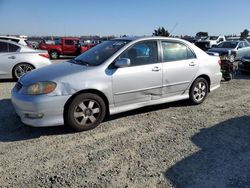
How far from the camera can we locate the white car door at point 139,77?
17.0ft

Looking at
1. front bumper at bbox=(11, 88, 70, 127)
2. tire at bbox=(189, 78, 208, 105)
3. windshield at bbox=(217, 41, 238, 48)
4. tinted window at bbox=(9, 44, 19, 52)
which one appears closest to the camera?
front bumper at bbox=(11, 88, 70, 127)

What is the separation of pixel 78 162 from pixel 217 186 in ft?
5.87

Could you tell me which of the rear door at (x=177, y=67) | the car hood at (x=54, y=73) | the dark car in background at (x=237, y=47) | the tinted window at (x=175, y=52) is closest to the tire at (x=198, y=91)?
the rear door at (x=177, y=67)

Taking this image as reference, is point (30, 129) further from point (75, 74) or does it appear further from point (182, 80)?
A: point (182, 80)

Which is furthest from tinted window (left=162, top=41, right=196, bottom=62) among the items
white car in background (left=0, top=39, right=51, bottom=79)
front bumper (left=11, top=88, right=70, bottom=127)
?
white car in background (left=0, top=39, right=51, bottom=79)

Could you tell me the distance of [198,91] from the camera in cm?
650

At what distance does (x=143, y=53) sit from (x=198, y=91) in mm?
1787

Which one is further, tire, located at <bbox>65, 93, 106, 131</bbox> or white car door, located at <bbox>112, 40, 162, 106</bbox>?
white car door, located at <bbox>112, 40, 162, 106</bbox>

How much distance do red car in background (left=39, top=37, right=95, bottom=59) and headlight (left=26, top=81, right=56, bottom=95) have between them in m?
18.7

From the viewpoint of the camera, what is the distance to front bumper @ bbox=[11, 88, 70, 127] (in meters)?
4.53

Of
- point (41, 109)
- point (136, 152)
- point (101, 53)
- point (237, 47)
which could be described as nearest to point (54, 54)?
point (237, 47)

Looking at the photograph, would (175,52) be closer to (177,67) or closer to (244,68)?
(177,67)

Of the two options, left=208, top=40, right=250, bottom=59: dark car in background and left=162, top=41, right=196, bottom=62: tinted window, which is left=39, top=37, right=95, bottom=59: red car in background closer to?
left=208, top=40, right=250, bottom=59: dark car in background

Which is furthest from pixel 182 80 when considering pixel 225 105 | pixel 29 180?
pixel 29 180
